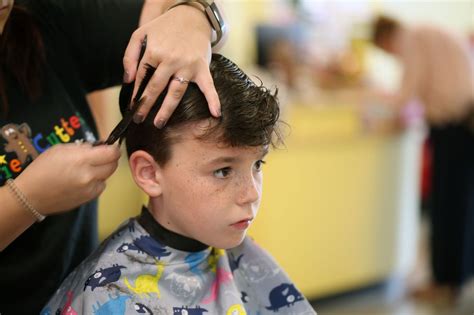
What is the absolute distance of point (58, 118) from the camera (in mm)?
1046

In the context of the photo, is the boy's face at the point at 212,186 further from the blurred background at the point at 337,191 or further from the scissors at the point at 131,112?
the blurred background at the point at 337,191

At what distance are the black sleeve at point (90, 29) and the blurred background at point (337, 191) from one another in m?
1.67

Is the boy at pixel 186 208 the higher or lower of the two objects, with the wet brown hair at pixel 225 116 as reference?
lower

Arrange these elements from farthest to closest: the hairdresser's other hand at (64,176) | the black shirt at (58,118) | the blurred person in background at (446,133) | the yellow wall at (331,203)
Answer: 1. the blurred person in background at (446,133)
2. the yellow wall at (331,203)
3. the black shirt at (58,118)
4. the hairdresser's other hand at (64,176)

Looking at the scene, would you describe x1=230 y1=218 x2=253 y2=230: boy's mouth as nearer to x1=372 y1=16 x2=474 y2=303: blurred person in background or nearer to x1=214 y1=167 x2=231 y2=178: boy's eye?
x1=214 y1=167 x2=231 y2=178: boy's eye

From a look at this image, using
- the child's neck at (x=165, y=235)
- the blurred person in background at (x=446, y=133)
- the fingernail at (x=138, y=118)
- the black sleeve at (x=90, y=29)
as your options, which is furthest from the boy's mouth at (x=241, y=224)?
the blurred person in background at (x=446, y=133)

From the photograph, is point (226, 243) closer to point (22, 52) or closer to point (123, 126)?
point (123, 126)

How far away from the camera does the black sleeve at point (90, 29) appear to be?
3.59 ft

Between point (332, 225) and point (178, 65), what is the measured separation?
2421mm

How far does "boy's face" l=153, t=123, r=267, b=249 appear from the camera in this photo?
100 cm

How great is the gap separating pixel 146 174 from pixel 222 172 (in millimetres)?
138

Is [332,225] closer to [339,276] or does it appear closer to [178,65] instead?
[339,276]

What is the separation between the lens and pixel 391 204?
3430mm

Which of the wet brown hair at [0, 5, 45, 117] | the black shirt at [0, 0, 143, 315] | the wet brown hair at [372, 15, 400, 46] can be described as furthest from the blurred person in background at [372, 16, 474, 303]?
the wet brown hair at [0, 5, 45, 117]
